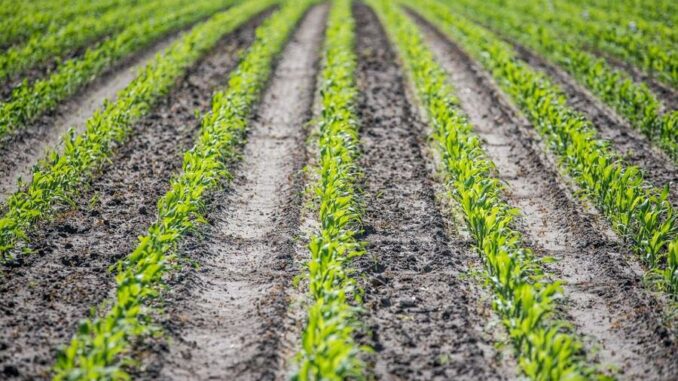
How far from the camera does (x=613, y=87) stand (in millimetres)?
13664

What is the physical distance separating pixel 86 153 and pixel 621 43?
14.6 meters

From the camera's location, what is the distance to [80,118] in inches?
497

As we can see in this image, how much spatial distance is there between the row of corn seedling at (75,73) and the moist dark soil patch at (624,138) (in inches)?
363

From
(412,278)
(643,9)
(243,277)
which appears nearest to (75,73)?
(243,277)

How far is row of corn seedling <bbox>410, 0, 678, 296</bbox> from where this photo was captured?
7340 mm

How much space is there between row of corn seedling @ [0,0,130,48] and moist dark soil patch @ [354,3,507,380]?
11.5m

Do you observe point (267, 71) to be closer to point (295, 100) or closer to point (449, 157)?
point (295, 100)

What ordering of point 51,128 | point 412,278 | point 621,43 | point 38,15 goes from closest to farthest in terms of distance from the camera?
point 412,278 → point 51,128 → point 621,43 → point 38,15

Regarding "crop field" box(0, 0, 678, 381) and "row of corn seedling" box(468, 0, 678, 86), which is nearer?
"crop field" box(0, 0, 678, 381)

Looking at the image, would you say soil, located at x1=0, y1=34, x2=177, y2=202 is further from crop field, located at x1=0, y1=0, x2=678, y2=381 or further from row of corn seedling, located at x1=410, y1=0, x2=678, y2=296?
row of corn seedling, located at x1=410, y1=0, x2=678, y2=296

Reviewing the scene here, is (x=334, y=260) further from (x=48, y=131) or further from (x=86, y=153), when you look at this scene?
(x=48, y=131)

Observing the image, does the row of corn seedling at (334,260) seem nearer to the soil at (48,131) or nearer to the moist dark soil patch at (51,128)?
the soil at (48,131)

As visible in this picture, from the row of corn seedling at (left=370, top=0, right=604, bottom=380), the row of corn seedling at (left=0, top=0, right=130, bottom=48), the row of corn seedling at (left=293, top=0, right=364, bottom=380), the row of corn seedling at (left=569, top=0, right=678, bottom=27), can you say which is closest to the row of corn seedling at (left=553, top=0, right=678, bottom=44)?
the row of corn seedling at (left=569, top=0, right=678, bottom=27)

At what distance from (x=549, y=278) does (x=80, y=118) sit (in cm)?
892
